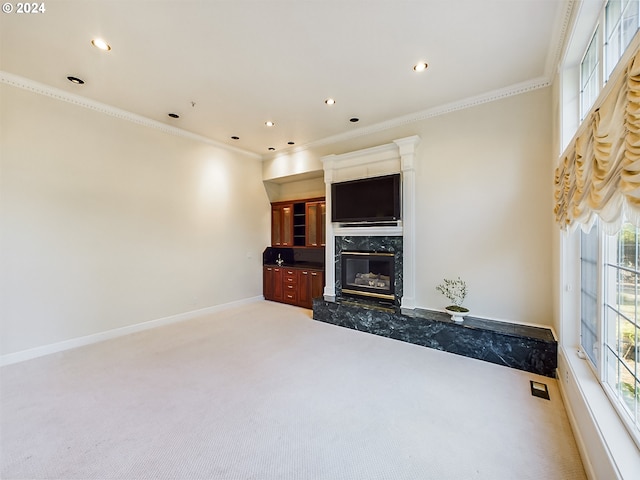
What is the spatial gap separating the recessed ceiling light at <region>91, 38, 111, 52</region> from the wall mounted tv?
3307mm

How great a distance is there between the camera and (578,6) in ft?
A: 6.69

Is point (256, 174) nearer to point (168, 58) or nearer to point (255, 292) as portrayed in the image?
point (255, 292)

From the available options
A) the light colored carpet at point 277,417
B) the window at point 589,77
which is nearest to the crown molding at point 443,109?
the window at point 589,77

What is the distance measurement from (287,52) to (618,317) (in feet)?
11.0

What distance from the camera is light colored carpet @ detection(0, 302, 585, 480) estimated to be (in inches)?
67.9

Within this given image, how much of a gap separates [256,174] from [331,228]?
2.29 meters

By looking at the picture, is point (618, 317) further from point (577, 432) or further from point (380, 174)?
point (380, 174)

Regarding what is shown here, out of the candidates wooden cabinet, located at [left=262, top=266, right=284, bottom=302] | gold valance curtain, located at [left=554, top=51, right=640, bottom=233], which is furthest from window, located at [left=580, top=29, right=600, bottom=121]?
wooden cabinet, located at [left=262, top=266, right=284, bottom=302]

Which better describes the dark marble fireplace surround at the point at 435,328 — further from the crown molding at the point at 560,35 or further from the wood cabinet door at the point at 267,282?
the crown molding at the point at 560,35

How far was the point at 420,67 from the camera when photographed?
3.04m

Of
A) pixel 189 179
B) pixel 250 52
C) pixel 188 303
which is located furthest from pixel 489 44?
pixel 188 303

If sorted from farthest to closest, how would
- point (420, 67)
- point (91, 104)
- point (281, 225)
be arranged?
point (281, 225)
point (91, 104)
point (420, 67)

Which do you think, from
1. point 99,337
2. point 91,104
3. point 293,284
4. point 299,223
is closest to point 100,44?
point 91,104

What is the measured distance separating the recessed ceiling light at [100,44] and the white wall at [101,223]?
1.47 m
